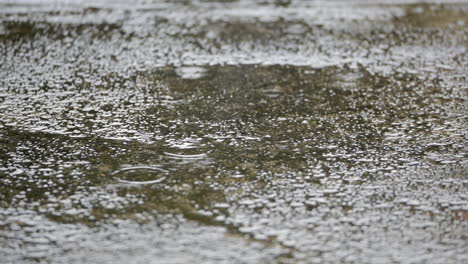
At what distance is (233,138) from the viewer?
2.88 metres

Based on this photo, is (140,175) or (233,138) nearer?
(140,175)

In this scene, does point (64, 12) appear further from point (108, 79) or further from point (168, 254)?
point (168, 254)

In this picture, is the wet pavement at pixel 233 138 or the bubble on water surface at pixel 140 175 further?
the bubble on water surface at pixel 140 175

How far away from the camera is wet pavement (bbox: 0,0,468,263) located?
6.69ft

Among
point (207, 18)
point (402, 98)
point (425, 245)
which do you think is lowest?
point (425, 245)

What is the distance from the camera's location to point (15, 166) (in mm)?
2592

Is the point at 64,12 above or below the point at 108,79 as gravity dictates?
above

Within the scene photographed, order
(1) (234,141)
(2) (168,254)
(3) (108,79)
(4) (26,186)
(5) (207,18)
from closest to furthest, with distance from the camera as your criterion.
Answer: (2) (168,254), (4) (26,186), (1) (234,141), (3) (108,79), (5) (207,18)

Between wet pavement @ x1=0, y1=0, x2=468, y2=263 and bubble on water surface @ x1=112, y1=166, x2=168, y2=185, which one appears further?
bubble on water surface @ x1=112, y1=166, x2=168, y2=185

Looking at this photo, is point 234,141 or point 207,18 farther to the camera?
point 207,18

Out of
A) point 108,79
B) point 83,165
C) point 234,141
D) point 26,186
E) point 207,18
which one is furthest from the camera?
point 207,18

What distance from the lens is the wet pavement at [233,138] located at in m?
2.04

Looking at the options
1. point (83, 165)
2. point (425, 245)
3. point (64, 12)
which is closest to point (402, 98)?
point (425, 245)

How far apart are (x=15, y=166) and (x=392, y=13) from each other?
3.70 meters
